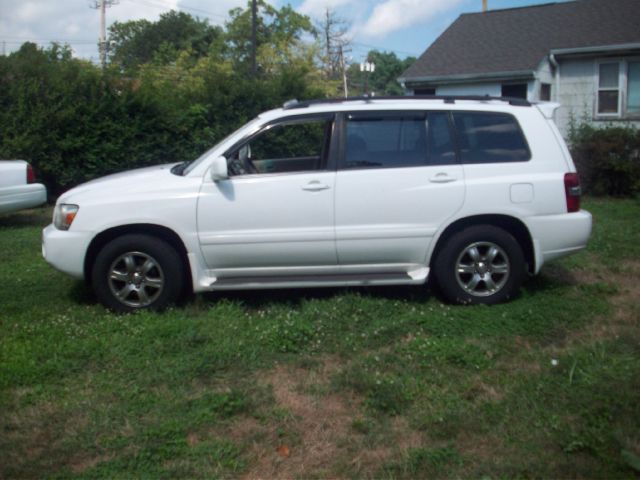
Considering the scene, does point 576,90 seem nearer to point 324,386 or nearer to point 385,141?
point 385,141

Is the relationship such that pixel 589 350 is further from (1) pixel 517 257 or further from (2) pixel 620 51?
(2) pixel 620 51

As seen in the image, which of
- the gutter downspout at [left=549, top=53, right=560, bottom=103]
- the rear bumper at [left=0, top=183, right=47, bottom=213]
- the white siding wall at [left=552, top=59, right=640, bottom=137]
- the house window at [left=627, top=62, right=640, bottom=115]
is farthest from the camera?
the gutter downspout at [left=549, top=53, right=560, bottom=103]

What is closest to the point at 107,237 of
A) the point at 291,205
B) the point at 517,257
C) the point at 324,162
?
the point at 291,205

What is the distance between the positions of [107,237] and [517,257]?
11.6 feet

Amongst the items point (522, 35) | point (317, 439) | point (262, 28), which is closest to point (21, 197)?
point (317, 439)

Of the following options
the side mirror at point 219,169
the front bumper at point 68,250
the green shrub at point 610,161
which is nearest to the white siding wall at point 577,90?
the green shrub at point 610,161

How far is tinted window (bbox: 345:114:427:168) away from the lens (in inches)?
238

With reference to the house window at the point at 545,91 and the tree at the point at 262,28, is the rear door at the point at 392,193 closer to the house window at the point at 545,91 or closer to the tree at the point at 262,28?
the house window at the point at 545,91

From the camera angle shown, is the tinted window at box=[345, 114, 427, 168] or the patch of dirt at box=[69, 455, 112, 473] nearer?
the patch of dirt at box=[69, 455, 112, 473]

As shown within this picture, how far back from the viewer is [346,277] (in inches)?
237

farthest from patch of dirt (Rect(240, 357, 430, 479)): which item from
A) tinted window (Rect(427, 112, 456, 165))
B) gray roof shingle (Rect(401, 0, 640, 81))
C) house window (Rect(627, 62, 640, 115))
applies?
gray roof shingle (Rect(401, 0, 640, 81))

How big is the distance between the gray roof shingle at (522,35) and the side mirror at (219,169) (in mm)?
15008

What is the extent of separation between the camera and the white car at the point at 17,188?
10383mm

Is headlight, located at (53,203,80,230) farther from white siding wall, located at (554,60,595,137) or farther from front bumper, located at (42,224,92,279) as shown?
white siding wall, located at (554,60,595,137)
